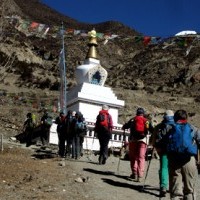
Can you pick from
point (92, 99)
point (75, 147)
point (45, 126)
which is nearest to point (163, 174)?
point (75, 147)

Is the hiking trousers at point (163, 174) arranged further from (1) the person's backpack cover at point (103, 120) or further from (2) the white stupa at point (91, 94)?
(2) the white stupa at point (91, 94)

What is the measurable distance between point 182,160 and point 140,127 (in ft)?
10.4

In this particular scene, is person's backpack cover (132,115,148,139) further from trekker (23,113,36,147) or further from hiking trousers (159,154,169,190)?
trekker (23,113,36,147)

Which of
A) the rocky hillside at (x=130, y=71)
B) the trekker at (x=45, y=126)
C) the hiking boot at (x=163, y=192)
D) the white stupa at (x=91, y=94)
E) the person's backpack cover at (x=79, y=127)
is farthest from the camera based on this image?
the rocky hillside at (x=130, y=71)

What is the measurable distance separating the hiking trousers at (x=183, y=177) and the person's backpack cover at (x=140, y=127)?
2.98 m

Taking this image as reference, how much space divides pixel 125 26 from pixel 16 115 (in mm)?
98350

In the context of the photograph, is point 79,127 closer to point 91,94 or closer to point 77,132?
point 77,132

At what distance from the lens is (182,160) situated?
24.8ft

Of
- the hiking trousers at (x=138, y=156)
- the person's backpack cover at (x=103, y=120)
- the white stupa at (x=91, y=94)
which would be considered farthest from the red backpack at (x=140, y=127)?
the white stupa at (x=91, y=94)

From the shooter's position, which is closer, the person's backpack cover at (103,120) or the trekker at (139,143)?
the trekker at (139,143)

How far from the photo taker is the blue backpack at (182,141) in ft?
24.5

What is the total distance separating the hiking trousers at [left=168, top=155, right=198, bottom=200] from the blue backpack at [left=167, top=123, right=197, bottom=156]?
15cm

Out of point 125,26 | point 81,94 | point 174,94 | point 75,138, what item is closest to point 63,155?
point 75,138

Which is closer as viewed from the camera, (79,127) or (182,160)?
(182,160)
